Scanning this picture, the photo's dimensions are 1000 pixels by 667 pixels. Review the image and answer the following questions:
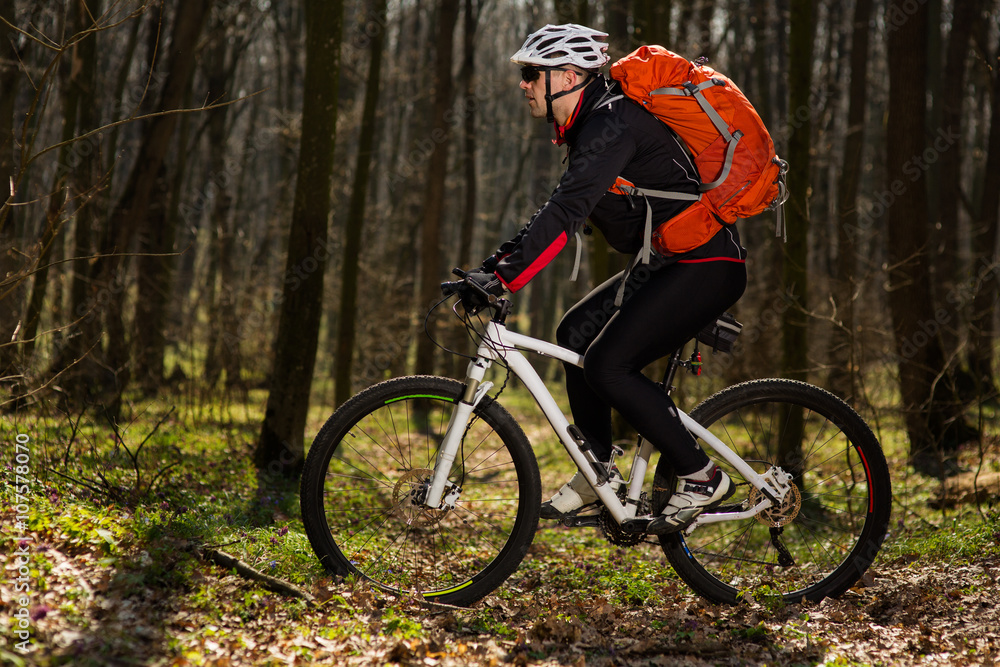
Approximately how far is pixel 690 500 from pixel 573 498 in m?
0.53

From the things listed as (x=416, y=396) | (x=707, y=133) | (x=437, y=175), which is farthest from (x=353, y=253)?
(x=707, y=133)

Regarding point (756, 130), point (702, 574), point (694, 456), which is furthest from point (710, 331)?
point (702, 574)

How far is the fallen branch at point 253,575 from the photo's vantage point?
3234 mm

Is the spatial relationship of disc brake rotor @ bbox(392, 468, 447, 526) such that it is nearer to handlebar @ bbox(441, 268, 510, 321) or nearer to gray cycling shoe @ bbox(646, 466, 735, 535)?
handlebar @ bbox(441, 268, 510, 321)

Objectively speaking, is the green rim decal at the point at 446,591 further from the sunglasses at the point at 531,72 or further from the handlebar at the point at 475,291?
the sunglasses at the point at 531,72

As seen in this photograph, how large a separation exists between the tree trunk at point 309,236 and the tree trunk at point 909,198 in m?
5.54

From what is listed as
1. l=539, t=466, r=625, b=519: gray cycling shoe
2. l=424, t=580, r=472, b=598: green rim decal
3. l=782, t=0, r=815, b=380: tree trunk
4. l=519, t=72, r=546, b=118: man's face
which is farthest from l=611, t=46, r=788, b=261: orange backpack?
l=782, t=0, r=815, b=380: tree trunk

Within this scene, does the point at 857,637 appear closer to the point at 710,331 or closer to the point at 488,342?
the point at 710,331

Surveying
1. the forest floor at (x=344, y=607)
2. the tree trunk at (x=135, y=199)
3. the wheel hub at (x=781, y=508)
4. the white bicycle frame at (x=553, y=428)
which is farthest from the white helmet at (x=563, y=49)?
the tree trunk at (x=135, y=199)

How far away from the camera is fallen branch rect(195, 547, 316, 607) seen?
3.23 m

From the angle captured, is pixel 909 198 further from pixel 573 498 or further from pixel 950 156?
pixel 573 498

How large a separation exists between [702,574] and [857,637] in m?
0.69

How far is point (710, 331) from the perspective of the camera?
349 centimetres

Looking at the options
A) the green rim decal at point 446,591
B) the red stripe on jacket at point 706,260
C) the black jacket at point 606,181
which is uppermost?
the black jacket at point 606,181
